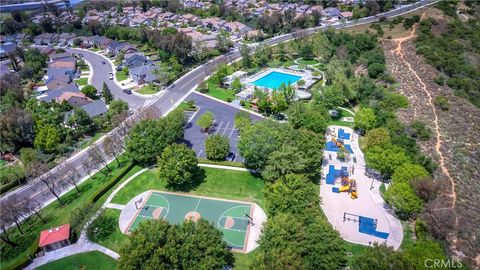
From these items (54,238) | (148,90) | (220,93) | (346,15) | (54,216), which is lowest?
(54,216)

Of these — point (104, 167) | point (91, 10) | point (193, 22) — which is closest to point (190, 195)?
point (104, 167)

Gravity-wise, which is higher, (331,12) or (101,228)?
(331,12)

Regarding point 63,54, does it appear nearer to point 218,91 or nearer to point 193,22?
point 193,22

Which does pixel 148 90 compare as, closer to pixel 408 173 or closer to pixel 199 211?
pixel 199 211

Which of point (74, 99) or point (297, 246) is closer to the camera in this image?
point (297, 246)

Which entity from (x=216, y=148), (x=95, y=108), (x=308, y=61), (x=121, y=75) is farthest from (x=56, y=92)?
(x=308, y=61)

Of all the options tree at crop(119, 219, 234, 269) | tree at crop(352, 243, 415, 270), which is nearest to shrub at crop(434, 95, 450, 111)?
tree at crop(352, 243, 415, 270)
